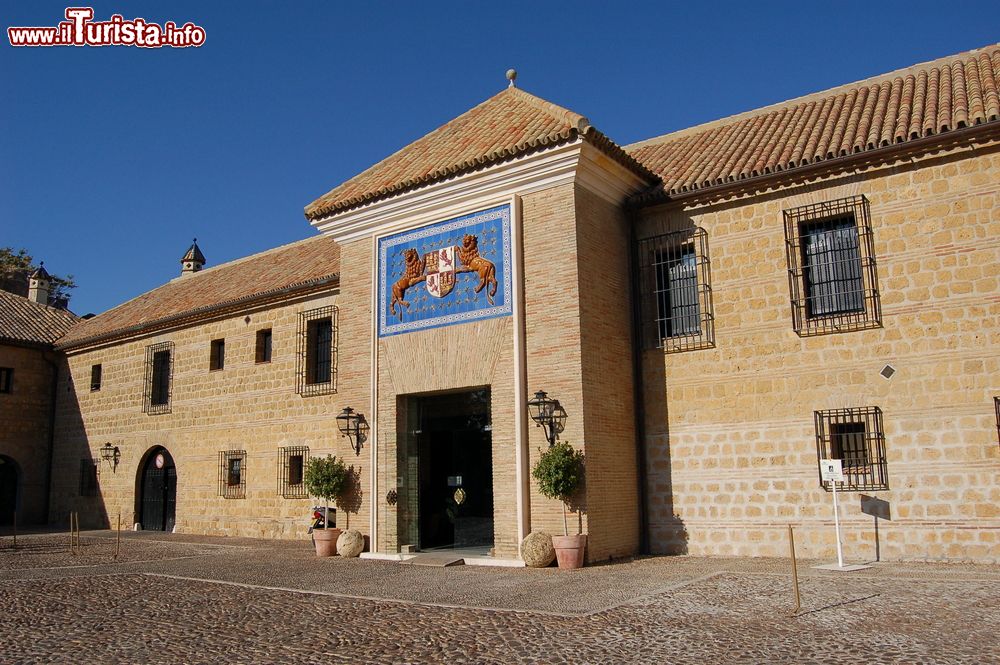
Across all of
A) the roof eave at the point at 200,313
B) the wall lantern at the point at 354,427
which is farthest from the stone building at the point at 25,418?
the wall lantern at the point at 354,427

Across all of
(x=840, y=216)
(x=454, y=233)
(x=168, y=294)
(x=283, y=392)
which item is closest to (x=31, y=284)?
(x=168, y=294)

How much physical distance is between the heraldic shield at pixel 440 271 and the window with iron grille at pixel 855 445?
237 inches

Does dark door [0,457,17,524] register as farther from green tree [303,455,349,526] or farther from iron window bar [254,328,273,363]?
green tree [303,455,349,526]

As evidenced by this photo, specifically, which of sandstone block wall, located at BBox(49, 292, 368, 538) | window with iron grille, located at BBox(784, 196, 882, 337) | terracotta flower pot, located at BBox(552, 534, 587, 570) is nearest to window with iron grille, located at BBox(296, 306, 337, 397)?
sandstone block wall, located at BBox(49, 292, 368, 538)

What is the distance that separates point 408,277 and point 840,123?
7.55m

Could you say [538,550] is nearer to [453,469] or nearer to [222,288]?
[453,469]

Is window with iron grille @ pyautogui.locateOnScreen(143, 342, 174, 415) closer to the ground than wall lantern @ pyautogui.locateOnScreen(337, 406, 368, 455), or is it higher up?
higher up

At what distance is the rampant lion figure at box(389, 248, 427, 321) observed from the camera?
45.3ft

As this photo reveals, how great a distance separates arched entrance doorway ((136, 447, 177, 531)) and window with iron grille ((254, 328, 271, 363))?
409cm

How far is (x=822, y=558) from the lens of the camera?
37.5 feet

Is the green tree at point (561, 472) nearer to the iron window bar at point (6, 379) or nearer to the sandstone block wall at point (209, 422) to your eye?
the sandstone block wall at point (209, 422)

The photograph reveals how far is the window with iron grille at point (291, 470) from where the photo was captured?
17.8 metres

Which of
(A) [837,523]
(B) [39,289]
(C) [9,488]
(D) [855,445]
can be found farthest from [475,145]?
(B) [39,289]

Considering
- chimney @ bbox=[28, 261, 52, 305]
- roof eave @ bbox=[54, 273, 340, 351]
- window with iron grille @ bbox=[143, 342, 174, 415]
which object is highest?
chimney @ bbox=[28, 261, 52, 305]
